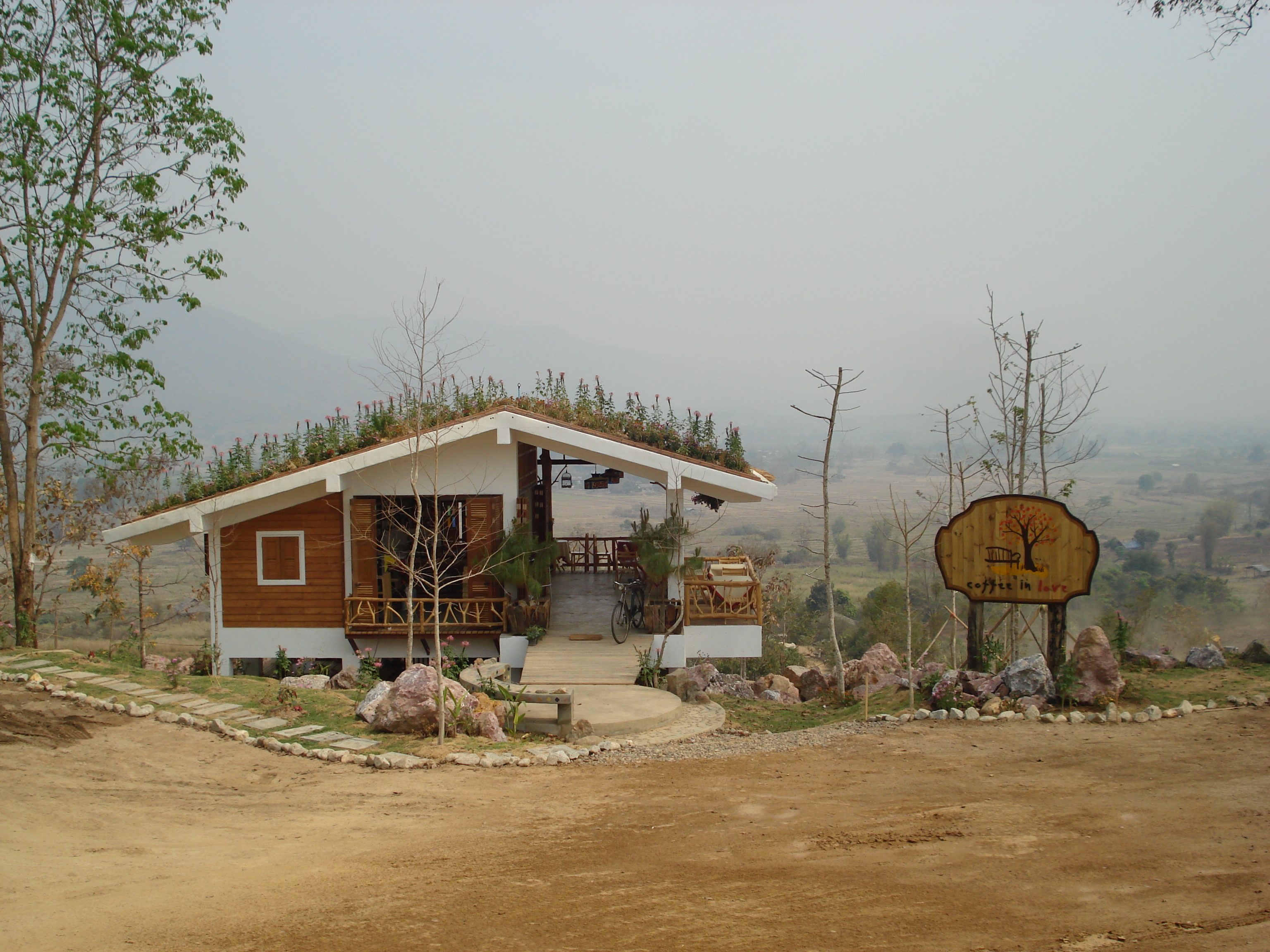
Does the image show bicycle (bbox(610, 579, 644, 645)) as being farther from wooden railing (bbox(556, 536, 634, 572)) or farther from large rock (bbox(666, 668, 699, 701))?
wooden railing (bbox(556, 536, 634, 572))

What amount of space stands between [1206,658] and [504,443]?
35.4 feet

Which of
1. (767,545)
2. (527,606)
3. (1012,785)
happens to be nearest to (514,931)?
(1012,785)

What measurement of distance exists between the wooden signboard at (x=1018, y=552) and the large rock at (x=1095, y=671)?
56 cm

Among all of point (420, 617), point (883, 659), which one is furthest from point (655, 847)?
point (883, 659)

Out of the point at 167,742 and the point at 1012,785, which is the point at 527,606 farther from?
the point at 1012,785

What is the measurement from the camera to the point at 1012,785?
7.58m

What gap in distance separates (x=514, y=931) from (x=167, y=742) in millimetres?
5910

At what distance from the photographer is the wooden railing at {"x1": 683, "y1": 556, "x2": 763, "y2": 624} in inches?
540

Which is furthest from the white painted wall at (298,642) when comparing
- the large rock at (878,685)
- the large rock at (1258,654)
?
the large rock at (1258,654)

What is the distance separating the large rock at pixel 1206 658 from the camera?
12.0 meters

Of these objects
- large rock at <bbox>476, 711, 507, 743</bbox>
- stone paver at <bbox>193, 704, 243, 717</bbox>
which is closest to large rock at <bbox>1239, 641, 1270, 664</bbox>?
large rock at <bbox>476, 711, 507, 743</bbox>

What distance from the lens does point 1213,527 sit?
209 ft

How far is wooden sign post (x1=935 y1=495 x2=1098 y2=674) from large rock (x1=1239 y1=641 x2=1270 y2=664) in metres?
3.56

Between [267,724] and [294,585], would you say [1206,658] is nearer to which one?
[267,724]
